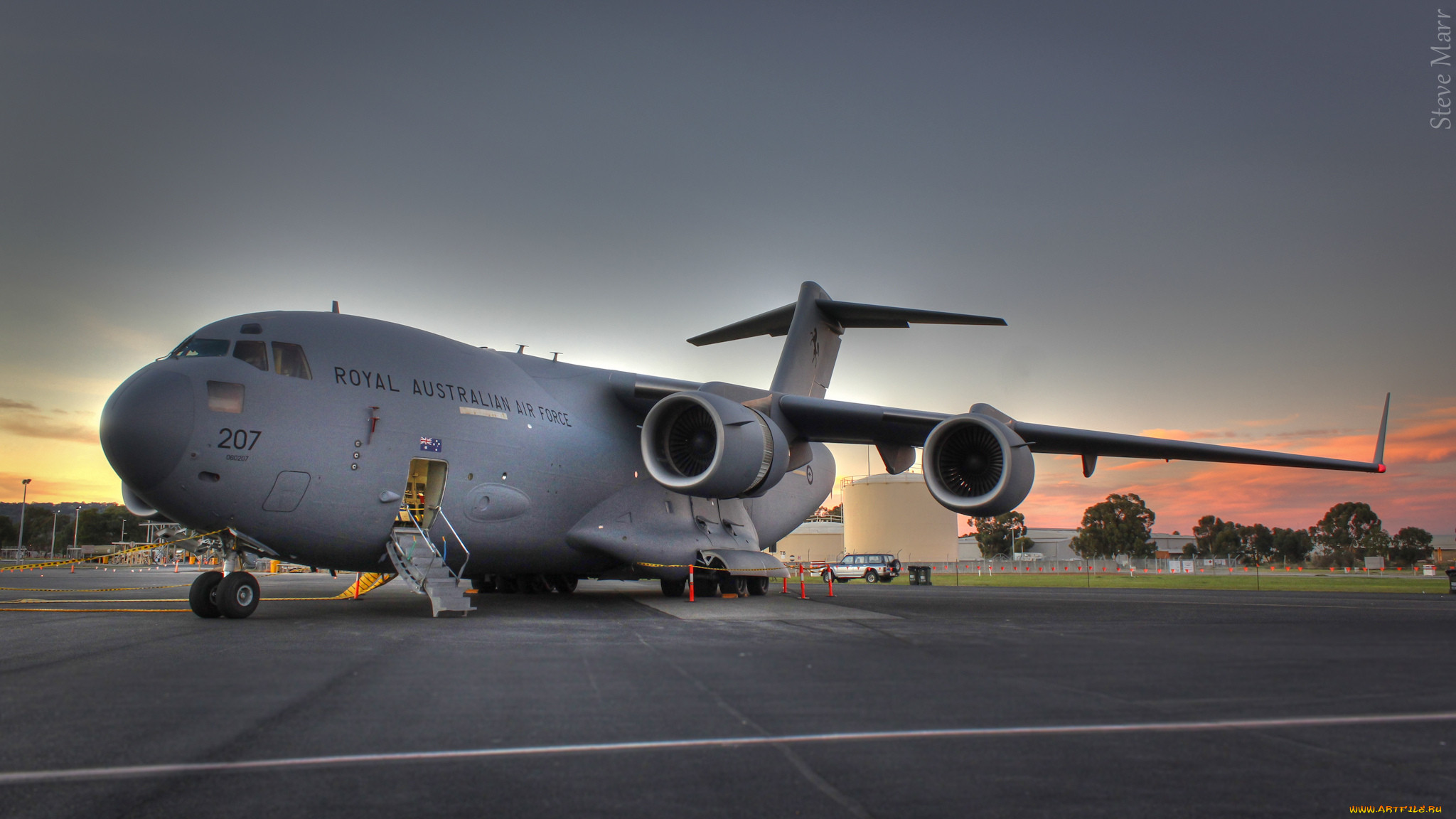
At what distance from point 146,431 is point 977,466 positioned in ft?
37.5

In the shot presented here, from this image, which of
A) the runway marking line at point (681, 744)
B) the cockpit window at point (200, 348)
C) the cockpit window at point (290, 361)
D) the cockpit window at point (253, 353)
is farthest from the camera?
the cockpit window at point (290, 361)

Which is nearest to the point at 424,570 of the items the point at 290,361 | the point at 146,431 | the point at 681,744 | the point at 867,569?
the point at 290,361

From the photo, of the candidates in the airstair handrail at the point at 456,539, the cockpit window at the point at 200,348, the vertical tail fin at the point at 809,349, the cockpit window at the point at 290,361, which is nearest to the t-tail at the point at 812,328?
the vertical tail fin at the point at 809,349

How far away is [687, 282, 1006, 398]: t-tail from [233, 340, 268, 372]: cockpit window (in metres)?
10.2

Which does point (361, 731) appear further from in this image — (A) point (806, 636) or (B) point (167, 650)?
(A) point (806, 636)

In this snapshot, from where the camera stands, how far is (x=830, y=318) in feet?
69.3

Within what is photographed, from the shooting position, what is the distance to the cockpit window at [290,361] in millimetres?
11516

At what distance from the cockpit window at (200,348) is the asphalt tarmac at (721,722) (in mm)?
3439

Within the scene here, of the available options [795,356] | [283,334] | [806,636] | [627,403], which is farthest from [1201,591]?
[283,334]

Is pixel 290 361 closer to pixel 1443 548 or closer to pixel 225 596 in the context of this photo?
pixel 225 596

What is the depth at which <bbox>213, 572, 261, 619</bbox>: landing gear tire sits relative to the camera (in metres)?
11.2

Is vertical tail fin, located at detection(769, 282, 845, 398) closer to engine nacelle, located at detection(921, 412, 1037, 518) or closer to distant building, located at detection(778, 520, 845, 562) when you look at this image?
engine nacelle, located at detection(921, 412, 1037, 518)

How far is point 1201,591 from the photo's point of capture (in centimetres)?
2331

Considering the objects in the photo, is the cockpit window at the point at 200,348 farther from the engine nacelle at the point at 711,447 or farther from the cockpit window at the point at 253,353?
the engine nacelle at the point at 711,447
